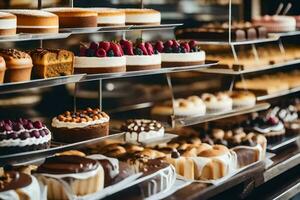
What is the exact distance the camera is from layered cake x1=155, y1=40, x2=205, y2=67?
163 inches

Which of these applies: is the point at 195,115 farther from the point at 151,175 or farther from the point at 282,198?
the point at 151,175

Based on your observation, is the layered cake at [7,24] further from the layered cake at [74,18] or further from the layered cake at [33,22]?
the layered cake at [74,18]

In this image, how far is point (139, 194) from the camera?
3.43m

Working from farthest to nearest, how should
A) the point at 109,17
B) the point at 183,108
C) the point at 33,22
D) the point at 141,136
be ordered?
1. the point at 183,108
2. the point at 141,136
3. the point at 109,17
4. the point at 33,22

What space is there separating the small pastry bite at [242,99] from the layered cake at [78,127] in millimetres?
1654

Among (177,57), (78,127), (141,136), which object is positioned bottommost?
(141,136)

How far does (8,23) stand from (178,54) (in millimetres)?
1388

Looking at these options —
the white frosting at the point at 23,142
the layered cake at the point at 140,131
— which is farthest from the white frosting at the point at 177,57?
the white frosting at the point at 23,142

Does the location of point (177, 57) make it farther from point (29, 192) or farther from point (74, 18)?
point (29, 192)

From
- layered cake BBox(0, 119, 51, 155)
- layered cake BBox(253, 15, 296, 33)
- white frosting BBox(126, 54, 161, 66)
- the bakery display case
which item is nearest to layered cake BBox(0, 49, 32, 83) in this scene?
the bakery display case

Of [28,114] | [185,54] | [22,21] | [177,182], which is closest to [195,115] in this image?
[185,54]

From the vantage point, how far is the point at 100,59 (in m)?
3.61

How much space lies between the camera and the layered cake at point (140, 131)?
13.4 ft

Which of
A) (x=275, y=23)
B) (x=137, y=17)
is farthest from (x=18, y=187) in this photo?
(x=275, y=23)
